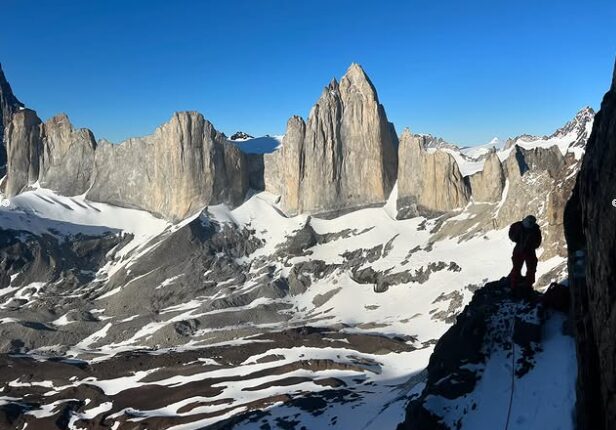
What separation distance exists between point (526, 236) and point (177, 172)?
140 meters

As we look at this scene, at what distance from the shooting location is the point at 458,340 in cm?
2400

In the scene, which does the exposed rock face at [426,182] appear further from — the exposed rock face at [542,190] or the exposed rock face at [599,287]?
the exposed rock face at [599,287]

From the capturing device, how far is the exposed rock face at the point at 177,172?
153 m

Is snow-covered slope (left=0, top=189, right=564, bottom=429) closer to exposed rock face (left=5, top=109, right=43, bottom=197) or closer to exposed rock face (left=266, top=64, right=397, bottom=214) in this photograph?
exposed rock face (left=266, top=64, right=397, bottom=214)

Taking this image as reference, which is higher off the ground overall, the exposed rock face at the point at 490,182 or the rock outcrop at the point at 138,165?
the rock outcrop at the point at 138,165

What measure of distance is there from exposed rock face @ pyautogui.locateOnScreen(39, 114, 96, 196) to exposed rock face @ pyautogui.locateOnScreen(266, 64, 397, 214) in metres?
62.8

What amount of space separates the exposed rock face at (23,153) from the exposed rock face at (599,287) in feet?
602

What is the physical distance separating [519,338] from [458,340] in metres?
3.22

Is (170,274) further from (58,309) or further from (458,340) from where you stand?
(458,340)

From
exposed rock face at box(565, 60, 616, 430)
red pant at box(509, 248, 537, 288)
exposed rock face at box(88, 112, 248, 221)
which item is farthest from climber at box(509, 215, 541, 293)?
exposed rock face at box(88, 112, 248, 221)

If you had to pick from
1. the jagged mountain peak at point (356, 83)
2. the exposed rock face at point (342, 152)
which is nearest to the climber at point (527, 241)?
the exposed rock face at point (342, 152)

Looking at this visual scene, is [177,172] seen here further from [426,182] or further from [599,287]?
[599,287]

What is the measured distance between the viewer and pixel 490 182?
120 meters

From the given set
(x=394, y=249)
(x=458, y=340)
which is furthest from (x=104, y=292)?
(x=458, y=340)
